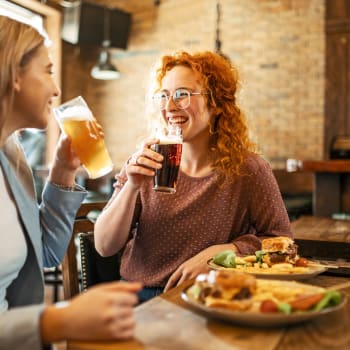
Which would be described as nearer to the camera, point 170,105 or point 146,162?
point 146,162

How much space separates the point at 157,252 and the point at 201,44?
5.53 m

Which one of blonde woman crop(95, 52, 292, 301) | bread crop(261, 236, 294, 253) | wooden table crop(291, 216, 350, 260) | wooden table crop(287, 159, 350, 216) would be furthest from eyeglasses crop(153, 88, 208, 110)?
wooden table crop(287, 159, 350, 216)

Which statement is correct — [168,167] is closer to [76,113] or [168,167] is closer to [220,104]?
[76,113]

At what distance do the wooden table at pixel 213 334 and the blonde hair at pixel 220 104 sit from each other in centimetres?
89

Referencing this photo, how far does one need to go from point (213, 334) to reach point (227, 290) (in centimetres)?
10

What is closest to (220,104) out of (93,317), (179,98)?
(179,98)

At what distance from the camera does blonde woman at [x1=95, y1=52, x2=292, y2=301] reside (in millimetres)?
1719

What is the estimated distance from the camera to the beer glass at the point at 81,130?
1397mm

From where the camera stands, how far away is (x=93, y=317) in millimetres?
818

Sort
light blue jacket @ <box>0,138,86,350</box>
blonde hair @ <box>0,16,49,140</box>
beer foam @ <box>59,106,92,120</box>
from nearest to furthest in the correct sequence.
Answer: blonde hair @ <box>0,16,49,140</box>
light blue jacket @ <box>0,138,86,350</box>
beer foam @ <box>59,106,92,120</box>

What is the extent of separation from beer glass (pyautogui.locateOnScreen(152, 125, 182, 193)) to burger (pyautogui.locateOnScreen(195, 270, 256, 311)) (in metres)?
0.60

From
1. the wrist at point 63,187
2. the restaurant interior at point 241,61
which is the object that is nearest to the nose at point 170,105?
the wrist at point 63,187

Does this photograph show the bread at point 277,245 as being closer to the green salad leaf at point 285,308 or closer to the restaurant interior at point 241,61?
the green salad leaf at point 285,308

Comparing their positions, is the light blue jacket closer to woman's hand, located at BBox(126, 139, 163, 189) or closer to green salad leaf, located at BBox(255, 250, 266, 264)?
woman's hand, located at BBox(126, 139, 163, 189)
